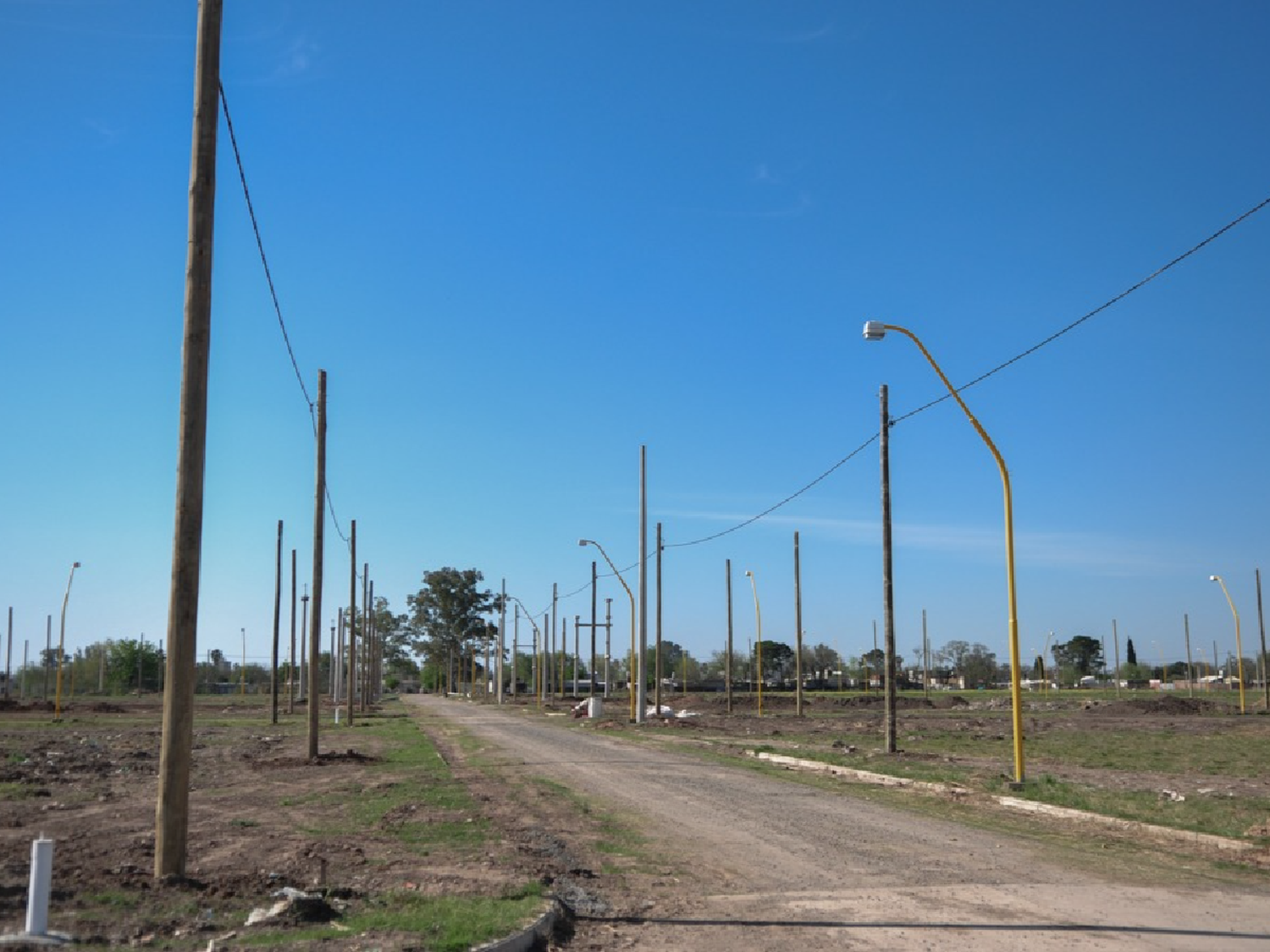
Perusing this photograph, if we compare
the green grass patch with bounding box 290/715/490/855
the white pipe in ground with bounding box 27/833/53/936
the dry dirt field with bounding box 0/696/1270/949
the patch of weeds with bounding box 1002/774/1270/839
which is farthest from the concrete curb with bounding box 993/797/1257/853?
the white pipe in ground with bounding box 27/833/53/936

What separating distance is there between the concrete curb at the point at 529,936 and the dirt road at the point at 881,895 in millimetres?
310

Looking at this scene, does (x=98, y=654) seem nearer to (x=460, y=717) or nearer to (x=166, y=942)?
(x=460, y=717)

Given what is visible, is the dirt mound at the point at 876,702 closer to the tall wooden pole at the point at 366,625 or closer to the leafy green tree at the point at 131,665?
the tall wooden pole at the point at 366,625

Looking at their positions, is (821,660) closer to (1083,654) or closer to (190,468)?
(1083,654)

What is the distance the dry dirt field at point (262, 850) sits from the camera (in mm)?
9180

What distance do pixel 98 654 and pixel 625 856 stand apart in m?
146

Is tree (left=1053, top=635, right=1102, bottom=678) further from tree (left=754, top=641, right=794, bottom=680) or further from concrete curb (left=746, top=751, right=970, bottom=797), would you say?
concrete curb (left=746, top=751, right=970, bottom=797)

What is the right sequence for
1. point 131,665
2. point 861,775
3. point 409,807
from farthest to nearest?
1. point 131,665
2. point 861,775
3. point 409,807

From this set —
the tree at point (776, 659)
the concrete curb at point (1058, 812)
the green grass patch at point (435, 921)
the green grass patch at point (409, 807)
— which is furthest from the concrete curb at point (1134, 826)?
the tree at point (776, 659)

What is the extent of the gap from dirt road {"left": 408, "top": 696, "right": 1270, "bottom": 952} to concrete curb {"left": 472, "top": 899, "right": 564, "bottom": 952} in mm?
310

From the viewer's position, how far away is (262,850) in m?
13.2

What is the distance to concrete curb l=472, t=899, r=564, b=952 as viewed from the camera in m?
8.29

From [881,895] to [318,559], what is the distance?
65.5ft

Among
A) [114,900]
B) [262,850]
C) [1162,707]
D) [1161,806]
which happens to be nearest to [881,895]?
[114,900]
